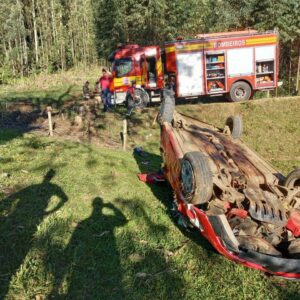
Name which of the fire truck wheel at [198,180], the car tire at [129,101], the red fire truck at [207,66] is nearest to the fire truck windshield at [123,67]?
the red fire truck at [207,66]

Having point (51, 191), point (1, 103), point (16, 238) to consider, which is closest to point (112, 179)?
point (51, 191)

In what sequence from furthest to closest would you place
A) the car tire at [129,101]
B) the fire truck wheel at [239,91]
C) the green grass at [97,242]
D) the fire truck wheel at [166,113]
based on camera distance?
1. the fire truck wheel at [239,91]
2. the car tire at [129,101]
3. the fire truck wheel at [166,113]
4. the green grass at [97,242]

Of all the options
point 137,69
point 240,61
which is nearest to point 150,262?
point 137,69

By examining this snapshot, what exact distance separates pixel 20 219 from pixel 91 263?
58.3 inches

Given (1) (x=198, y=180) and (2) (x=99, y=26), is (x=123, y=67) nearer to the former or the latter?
(1) (x=198, y=180)

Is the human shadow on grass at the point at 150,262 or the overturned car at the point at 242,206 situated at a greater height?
the overturned car at the point at 242,206

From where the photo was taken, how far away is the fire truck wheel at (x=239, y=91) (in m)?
17.9

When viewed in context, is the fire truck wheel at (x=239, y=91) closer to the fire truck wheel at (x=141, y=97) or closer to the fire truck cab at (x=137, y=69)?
the fire truck cab at (x=137, y=69)

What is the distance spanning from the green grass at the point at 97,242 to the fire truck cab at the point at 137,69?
932 centimetres

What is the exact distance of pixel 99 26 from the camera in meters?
38.0

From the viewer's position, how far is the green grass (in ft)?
14.9

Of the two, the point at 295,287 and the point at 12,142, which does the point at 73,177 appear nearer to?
the point at 12,142

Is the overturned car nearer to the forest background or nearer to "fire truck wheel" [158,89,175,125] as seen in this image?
"fire truck wheel" [158,89,175,125]

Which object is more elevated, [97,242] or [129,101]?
[129,101]
